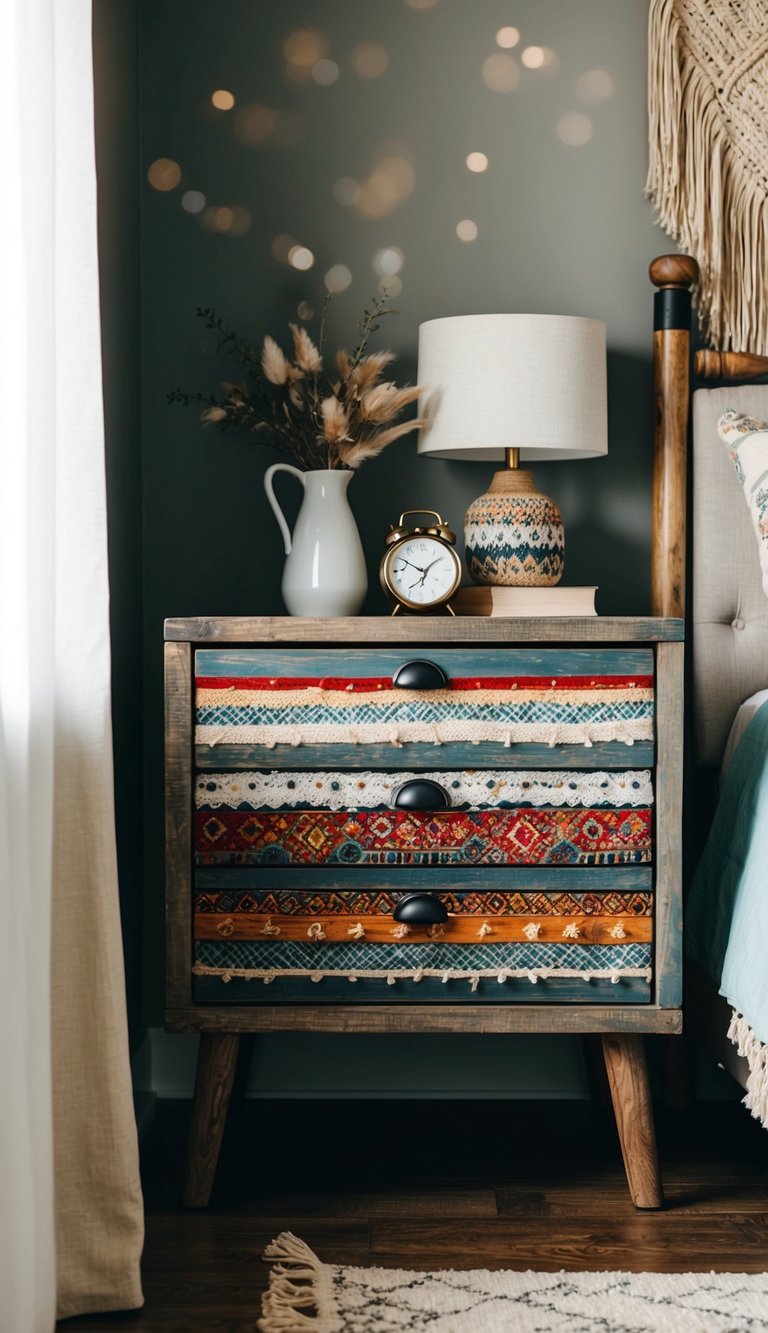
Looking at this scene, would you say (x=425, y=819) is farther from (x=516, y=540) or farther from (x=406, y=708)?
(x=516, y=540)

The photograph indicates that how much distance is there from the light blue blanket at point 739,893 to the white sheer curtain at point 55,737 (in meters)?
0.77

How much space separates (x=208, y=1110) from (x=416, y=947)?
36 cm

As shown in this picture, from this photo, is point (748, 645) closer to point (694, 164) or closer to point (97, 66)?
point (694, 164)

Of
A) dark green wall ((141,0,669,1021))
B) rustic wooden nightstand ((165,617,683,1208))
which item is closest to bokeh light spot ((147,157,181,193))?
dark green wall ((141,0,669,1021))

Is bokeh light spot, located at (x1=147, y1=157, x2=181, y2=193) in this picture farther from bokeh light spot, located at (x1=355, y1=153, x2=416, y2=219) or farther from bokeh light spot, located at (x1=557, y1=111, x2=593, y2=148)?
bokeh light spot, located at (x1=557, y1=111, x2=593, y2=148)

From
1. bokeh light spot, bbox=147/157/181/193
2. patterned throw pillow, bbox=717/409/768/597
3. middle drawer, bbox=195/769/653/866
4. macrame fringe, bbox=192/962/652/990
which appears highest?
bokeh light spot, bbox=147/157/181/193

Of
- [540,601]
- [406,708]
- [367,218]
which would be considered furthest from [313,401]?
[406,708]

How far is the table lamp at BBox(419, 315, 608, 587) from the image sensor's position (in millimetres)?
1739

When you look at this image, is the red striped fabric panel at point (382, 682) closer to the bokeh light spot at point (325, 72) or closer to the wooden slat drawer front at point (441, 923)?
the wooden slat drawer front at point (441, 923)

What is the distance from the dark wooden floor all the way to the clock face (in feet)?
2.75

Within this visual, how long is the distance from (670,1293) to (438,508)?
1221 mm

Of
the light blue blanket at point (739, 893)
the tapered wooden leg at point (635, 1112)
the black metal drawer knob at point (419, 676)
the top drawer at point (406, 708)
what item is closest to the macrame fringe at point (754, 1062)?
the light blue blanket at point (739, 893)

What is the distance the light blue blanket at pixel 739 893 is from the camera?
1.48 metres

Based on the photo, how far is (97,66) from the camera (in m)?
1.73
